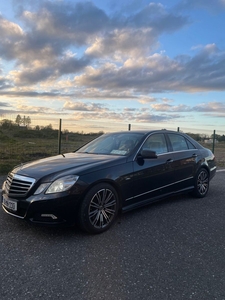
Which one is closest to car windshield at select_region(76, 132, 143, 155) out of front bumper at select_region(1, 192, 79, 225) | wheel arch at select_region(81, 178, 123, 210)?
wheel arch at select_region(81, 178, 123, 210)

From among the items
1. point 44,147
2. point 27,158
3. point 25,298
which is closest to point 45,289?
point 25,298

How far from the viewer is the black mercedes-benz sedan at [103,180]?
3521 mm

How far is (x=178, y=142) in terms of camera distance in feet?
18.4

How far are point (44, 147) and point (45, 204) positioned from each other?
8.47 metres

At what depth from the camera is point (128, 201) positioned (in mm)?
4238

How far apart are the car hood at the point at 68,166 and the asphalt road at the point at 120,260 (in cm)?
82

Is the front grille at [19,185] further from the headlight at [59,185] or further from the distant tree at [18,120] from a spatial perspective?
the distant tree at [18,120]

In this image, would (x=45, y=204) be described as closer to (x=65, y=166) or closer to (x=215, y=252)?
(x=65, y=166)

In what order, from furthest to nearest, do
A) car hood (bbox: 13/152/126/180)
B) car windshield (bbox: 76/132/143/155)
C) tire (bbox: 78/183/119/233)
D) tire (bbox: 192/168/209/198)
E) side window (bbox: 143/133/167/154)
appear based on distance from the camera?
tire (bbox: 192/168/209/198) → side window (bbox: 143/133/167/154) → car windshield (bbox: 76/132/143/155) → car hood (bbox: 13/152/126/180) → tire (bbox: 78/183/119/233)

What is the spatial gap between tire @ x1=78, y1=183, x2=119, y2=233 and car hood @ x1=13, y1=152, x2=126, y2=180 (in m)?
0.34

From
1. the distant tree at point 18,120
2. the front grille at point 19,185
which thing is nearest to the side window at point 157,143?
the front grille at point 19,185

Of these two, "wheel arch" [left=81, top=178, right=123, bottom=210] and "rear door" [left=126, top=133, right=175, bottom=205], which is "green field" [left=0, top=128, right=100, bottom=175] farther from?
"wheel arch" [left=81, top=178, right=123, bottom=210]

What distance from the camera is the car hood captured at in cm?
374

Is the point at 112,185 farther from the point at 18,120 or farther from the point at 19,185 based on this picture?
the point at 18,120
